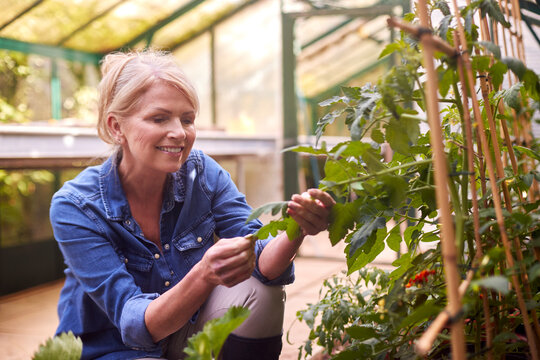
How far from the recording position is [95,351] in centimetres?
131

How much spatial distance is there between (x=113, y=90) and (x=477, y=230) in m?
0.99

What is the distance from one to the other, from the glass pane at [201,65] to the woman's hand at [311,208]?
4.36 meters

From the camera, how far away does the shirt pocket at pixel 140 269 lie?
53.0 inches

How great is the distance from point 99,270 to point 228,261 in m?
0.38

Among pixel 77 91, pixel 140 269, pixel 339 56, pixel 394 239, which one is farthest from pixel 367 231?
pixel 339 56

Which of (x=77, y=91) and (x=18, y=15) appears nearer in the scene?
(x=18, y=15)

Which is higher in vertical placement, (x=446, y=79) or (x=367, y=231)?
(x=446, y=79)

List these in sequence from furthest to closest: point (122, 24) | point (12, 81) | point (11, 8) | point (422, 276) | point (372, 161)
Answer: point (122, 24) < point (12, 81) < point (11, 8) < point (422, 276) < point (372, 161)

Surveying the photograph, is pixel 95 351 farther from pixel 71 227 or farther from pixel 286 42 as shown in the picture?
pixel 286 42

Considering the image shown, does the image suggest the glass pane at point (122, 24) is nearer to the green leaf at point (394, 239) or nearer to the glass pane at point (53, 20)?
the glass pane at point (53, 20)

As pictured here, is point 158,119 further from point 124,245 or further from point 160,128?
point 124,245

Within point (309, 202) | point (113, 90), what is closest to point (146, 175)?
point (113, 90)

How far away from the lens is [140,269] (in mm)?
1349

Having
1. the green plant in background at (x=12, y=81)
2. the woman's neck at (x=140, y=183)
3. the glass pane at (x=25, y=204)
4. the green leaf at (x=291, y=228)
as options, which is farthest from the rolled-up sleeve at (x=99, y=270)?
the green plant in background at (x=12, y=81)
